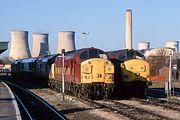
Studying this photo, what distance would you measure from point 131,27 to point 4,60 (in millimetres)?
90519

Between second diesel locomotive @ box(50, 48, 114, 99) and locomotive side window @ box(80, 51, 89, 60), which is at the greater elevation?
locomotive side window @ box(80, 51, 89, 60)

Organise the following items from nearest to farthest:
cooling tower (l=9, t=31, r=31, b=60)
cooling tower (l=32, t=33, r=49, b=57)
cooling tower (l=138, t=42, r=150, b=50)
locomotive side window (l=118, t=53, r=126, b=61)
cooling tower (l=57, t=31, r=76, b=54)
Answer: locomotive side window (l=118, t=53, r=126, b=61)
cooling tower (l=57, t=31, r=76, b=54)
cooling tower (l=9, t=31, r=31, b=60)
cooling tower (l=32, t=33, r=49, b=57)
cooling tower (l=138, t=42, r=150, b=50)

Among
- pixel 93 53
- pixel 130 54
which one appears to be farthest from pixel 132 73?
pixel 93 53

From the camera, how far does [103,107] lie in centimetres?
2138

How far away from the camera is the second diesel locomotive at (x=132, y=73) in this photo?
2634 cm

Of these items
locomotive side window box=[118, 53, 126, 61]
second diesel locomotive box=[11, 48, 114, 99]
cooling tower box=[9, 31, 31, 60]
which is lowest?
second diesel locomotive box=[11, 48, 114, 99]

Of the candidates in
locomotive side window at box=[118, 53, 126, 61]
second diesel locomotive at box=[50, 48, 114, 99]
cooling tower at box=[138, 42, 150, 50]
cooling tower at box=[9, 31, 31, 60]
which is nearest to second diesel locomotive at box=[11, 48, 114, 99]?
second diesel locomotive at box=[50, 48, 114, 99]

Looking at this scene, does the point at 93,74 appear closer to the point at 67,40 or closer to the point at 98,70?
the point at 98,70

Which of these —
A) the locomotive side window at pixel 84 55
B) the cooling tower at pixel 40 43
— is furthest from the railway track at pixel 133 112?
the cooling tower at pixel 40 43

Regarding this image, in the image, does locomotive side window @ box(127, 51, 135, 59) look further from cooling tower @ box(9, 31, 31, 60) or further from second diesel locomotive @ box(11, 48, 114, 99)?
cooling tower @ box(9, 31, 31, 60)

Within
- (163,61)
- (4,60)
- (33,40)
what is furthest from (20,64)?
(4,60)

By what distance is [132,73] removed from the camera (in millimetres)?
26359

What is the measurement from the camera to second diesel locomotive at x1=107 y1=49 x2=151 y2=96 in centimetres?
2634

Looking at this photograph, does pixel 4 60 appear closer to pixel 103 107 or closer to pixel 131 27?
pixel 131 27
